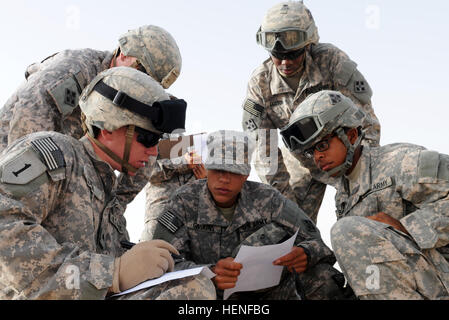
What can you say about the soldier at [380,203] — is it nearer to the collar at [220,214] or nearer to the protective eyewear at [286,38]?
the collar at [220,214]

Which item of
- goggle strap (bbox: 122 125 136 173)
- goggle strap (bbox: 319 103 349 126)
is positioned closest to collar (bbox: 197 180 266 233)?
goggle strap (bbox: 319 103 349 126)

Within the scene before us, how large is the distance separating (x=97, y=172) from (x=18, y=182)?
2.69 ft

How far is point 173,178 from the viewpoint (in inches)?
307

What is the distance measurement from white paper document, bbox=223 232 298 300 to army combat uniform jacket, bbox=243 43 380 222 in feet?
9.07

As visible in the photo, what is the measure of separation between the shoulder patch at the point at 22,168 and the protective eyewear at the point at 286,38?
15.4 feet

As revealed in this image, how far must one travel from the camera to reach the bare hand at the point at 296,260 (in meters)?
5.31

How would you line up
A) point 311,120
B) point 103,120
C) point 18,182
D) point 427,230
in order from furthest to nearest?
point 311,120
point 427,230
point 103,120
point 18,182

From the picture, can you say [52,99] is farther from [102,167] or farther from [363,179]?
[363,179]

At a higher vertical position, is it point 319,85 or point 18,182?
point 18,182

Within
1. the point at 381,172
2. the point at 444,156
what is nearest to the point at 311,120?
the point at 381,172

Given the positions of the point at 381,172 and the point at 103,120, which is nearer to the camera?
the point at 103,120

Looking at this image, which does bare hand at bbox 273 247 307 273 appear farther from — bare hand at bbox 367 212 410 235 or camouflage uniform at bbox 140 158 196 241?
camouflage uniform at bbox 140 158 196 241

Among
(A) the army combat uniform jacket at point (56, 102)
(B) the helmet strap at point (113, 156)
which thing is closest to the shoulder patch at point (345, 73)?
(A) the army combat uniform jacket at point (56, 102)

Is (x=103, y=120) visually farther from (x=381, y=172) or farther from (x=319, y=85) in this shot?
(x=319, y=85)
